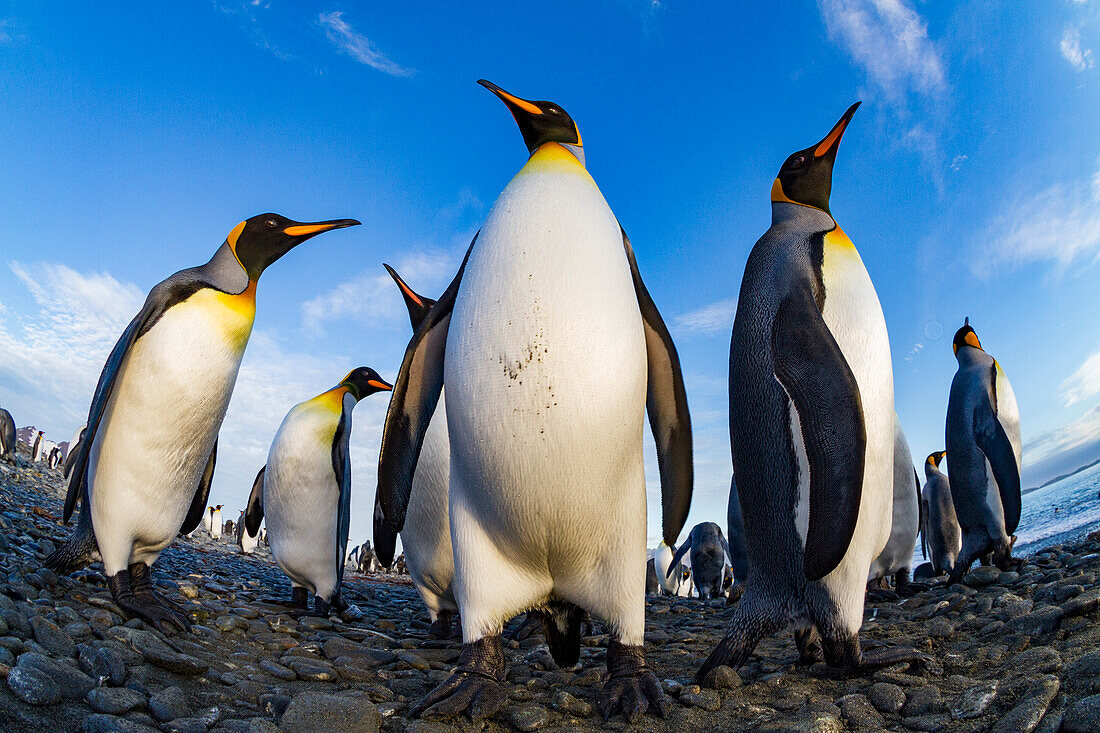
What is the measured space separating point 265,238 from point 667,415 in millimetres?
3043

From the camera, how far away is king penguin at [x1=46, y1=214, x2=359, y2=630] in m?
3.47

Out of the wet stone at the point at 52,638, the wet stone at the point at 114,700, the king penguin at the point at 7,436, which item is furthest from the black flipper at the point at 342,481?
the king penguin at the point at 7,436

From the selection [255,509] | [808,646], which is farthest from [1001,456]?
[255,509]

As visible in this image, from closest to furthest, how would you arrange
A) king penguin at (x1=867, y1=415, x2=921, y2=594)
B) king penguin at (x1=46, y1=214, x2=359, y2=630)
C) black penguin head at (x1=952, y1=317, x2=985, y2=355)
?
king penguin at (x1=46, y1=214, x2=359, y2=630) < king penguin at (x1=867, y1=415, x2=921, y2=594) < black penguin head at (x1=952, y1=317, x2=985, y2=355)

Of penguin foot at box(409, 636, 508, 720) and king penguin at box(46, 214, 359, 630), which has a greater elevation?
king penguin at box(46, 214, 359, 630)

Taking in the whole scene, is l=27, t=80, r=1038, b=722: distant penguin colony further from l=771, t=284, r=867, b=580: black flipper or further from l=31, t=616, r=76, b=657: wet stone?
l=31, t=616, r=76, b=657: wet stone

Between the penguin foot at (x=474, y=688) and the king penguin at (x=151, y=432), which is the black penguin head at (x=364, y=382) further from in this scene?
the penguin foot at (x=474, y=688)

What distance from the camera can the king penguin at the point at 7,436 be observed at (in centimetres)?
1359

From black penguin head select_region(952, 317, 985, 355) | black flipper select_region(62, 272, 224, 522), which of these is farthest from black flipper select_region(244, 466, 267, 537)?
black penguin head select_region(952, 317, 985, 355)

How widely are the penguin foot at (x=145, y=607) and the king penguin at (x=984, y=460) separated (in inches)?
223

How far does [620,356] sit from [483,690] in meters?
1.20

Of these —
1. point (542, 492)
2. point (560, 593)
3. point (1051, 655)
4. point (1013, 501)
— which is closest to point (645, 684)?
point (560, 593)

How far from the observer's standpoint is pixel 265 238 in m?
4.33

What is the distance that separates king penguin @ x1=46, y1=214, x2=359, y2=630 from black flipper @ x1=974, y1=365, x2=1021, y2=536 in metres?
6.02
